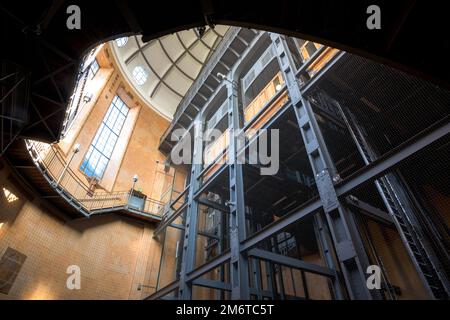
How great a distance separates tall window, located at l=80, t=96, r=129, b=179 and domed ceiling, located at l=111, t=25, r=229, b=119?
8.66ft

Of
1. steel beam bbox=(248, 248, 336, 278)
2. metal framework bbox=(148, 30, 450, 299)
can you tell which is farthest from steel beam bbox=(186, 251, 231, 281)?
steel beam bbox=(248, 248, 336, 278)

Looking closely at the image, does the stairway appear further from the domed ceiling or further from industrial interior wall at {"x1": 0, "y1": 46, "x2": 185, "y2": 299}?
the domed ceiling

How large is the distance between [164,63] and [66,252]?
60.4 feet

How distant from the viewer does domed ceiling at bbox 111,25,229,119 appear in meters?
22.6

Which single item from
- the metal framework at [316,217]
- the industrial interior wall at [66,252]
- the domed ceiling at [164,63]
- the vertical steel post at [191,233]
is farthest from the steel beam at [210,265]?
the domed ceiling at [164,63]

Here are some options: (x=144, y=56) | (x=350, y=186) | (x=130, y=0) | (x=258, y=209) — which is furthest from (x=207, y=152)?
(x=144, y=56)

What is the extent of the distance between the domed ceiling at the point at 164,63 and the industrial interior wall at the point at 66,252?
12298 mm

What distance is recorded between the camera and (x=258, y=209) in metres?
13.4

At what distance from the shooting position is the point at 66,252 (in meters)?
13.7

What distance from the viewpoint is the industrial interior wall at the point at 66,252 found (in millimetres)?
11195
